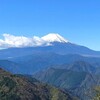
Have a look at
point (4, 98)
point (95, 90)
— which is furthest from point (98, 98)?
point (4, 98)

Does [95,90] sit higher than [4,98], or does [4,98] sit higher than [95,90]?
[95,90]

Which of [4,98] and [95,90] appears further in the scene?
[4,98]

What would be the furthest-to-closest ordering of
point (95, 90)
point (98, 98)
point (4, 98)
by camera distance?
point (4, 98) → point (95, 90) → point (98, 98)

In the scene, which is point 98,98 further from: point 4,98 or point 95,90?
point 4,98

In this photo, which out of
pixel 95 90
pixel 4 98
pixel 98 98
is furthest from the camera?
pixel 4 98

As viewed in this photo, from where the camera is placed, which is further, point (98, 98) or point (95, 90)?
point (95, 90)
